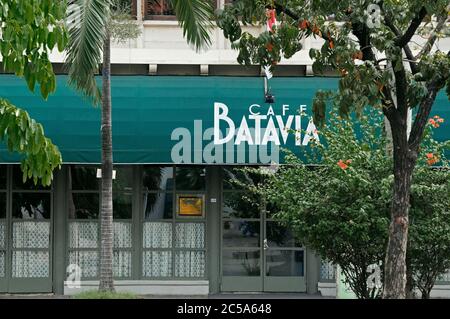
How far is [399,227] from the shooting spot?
9.73 meters

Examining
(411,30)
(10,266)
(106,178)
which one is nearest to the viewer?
(411,30)

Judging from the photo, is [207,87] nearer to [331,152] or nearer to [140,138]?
[140,138]

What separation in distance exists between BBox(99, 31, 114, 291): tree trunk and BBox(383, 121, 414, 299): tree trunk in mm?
7040

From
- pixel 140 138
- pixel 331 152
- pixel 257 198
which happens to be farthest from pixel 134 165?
pixel 331 152

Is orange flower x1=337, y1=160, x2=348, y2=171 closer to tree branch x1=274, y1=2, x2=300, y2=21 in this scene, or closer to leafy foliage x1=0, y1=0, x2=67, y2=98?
tree branch x1=274, y1=2, x2=300, y2=21

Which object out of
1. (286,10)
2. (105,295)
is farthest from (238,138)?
(286,10)

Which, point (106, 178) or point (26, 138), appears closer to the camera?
point (26, 138)

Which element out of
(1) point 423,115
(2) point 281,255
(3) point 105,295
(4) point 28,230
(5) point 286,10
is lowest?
(3) point 105,295

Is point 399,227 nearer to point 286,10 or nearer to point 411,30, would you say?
point 411,30

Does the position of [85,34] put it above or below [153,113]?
above

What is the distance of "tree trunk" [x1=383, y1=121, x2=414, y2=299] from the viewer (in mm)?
9719

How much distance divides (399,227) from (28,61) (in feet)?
15.5

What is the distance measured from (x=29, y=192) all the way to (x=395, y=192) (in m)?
10.0

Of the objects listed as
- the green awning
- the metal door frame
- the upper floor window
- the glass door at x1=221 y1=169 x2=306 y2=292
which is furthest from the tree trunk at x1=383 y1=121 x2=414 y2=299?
the metal door frame
